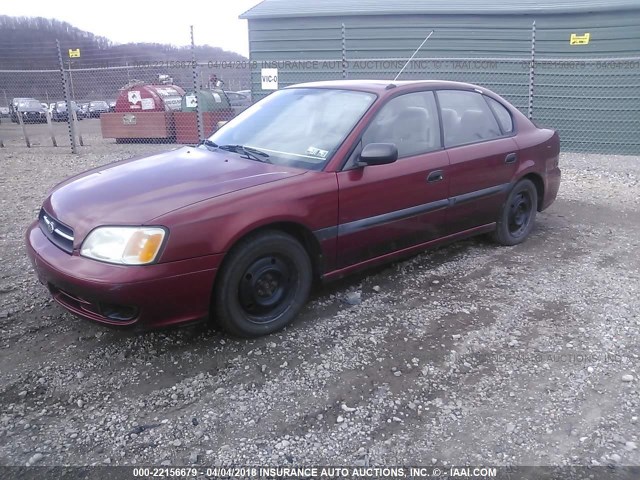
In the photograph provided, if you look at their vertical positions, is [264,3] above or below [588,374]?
above

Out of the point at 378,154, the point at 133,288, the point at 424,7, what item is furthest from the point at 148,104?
the point at 133,288

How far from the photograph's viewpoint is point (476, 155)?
14.6ft

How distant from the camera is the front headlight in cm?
281

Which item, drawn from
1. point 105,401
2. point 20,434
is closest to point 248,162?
point 105,401

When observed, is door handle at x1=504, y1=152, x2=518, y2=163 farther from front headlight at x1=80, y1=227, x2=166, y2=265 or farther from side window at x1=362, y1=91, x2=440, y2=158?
front headlight at x1=80, y1=227, x2=166, y2=265

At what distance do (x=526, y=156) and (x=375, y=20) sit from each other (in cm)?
873

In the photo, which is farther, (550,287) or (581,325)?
(550,287)

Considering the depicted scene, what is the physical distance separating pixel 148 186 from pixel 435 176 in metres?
2.09

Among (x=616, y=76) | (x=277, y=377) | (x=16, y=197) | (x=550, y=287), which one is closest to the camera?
(x=277, y=377)

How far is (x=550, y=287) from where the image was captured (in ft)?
13.7

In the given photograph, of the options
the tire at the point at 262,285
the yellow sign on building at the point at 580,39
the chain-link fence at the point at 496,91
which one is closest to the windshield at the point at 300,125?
the tire at the point at 262,285

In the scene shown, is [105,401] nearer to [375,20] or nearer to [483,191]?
[483,191]

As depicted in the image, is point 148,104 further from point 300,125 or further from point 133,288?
point 133,288

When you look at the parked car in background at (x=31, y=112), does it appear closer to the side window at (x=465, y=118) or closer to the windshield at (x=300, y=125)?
the windshield at (x=300, y=125)
